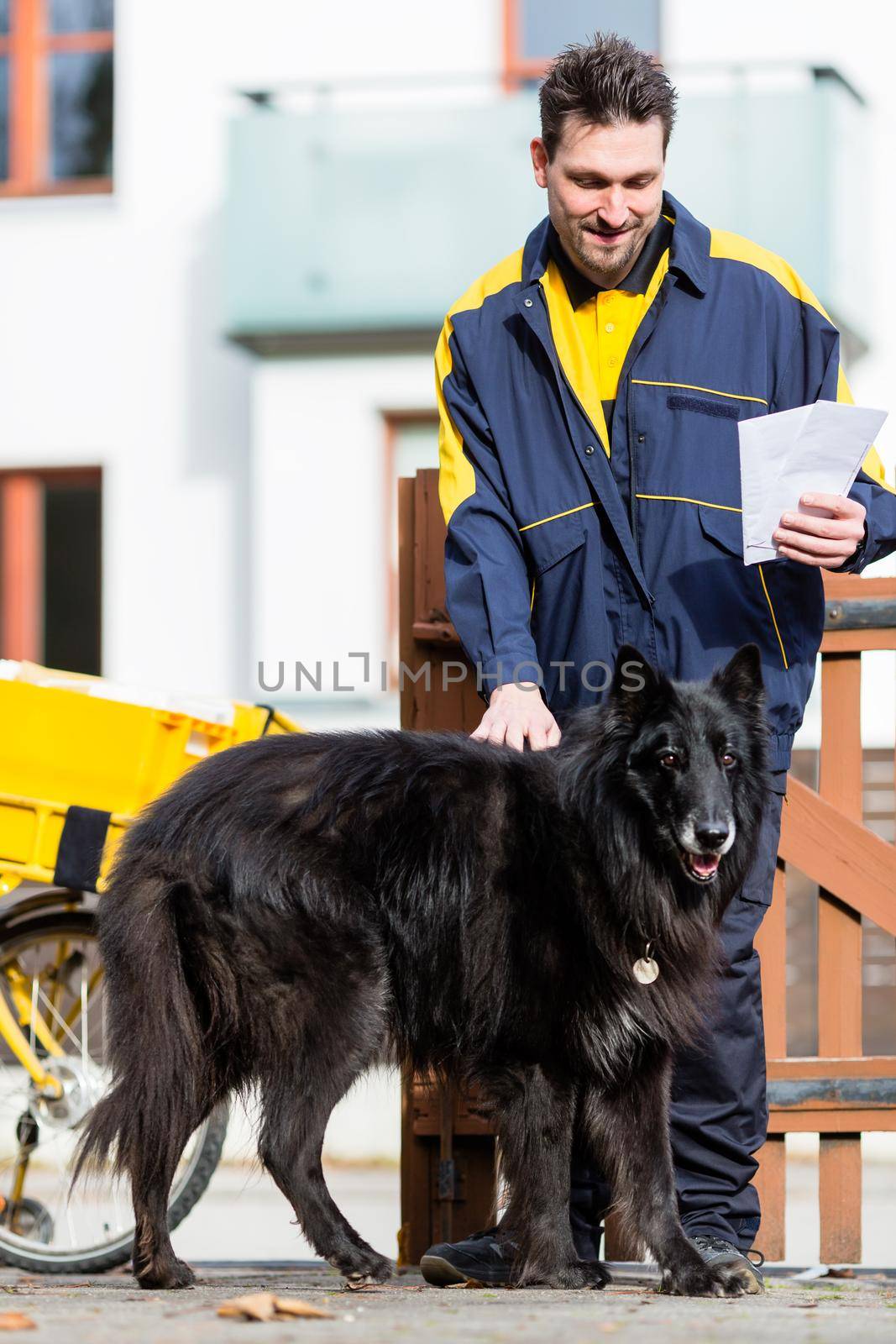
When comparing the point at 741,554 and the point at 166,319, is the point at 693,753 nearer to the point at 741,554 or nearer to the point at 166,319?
the point at 741,554

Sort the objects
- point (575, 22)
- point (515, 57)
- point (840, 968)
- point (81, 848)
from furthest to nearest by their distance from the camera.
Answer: point (575, 22) < point (515, 57) < point (840, 968) < point (81, 848)

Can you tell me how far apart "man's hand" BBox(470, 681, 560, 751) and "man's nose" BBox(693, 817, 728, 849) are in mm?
441

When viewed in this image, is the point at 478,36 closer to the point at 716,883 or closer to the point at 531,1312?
the point at 716,883

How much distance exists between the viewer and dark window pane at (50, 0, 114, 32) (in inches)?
430

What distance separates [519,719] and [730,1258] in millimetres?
1230

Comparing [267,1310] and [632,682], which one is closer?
[267,1310]

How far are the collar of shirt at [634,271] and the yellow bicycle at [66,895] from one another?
1517mm

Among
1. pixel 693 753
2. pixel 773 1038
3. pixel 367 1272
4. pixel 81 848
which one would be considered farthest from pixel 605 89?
pixel 367 1272

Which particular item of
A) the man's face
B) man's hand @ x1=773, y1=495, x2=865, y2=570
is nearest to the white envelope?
man's hand @ x1=773, y1=495, x2=865, y2=570

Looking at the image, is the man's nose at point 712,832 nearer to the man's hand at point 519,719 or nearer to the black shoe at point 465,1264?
the man's hand at point 519,719

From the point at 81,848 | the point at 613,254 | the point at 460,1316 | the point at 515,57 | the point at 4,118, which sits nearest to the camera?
the point at 460,1316

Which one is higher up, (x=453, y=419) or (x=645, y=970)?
(x=453, y=419)

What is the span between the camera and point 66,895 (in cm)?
505

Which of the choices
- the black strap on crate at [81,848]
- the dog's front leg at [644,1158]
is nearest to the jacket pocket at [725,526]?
the dog's front leg at [644,1158]
